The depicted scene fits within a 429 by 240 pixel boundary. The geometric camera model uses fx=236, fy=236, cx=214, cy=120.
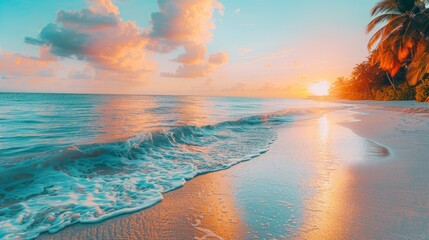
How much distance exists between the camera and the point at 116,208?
112 inches

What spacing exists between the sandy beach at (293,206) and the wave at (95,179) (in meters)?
0.30

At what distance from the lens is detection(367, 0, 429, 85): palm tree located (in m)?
19.5

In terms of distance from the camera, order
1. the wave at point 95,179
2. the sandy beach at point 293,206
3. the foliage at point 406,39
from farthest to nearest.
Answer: the foliage at point 406,39, the wave at point 95,179, the sandy beach at point 293,206

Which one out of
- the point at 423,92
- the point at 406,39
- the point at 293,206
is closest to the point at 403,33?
the point at 406,39

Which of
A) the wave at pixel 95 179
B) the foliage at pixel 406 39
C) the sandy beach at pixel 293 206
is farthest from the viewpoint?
the foliage at pixel 406 39

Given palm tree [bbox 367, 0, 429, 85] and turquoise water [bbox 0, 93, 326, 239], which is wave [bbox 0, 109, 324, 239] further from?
palm tree [bbox 367, 0, 429, 85]

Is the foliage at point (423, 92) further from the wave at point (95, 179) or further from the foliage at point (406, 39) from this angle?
the wave at point (95, 179)

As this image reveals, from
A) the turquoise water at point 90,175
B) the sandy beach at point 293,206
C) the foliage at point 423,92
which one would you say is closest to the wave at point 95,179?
the turquoise water at point 90,175

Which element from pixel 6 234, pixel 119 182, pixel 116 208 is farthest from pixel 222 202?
pixel 6 234

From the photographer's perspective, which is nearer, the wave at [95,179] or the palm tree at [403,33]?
the wave at [95,179]

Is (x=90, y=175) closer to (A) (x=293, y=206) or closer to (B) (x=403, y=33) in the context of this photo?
(A) (x=293, y=206)

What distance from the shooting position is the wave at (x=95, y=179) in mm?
2672

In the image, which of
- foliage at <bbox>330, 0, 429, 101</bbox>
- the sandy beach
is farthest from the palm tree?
the sandy beach

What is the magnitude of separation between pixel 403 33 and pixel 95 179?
85.7 feet
